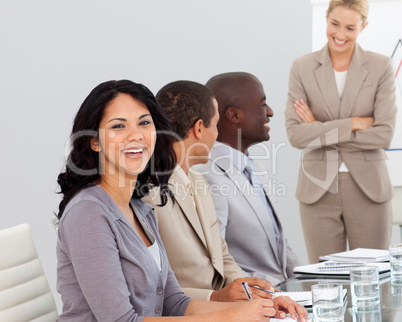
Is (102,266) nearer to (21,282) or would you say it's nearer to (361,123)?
(21,282)

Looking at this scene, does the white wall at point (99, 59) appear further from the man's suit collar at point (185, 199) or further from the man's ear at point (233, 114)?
the man's suit collar at point (185, 199)

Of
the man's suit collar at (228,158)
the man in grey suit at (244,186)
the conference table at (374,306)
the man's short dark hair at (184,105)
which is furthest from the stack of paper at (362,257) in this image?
the man's short dark hair at (184,105)

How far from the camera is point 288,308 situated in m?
1.59

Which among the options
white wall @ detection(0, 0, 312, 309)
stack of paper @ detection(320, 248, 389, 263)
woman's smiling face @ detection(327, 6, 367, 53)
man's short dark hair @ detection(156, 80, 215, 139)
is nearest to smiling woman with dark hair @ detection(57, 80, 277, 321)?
man's short dark hair @ detection(156, 80, 215, 139)

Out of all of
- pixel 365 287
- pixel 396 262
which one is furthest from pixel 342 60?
pixel 365 287

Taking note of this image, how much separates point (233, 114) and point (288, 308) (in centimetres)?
138

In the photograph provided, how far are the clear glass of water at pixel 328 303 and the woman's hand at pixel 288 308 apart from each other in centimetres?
11

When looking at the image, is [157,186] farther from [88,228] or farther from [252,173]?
[252,173]

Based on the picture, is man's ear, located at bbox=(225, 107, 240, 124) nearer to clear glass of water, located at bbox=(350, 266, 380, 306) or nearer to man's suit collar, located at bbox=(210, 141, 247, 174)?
man's suit collar, located at bbox=(210, 141, 247, 174)

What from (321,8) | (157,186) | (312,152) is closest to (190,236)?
(157,186)

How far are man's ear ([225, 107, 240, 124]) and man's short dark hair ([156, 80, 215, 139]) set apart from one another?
0.38m

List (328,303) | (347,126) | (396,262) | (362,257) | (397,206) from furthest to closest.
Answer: (397,206), (347,126), (362,257), (396,262), (328,303)

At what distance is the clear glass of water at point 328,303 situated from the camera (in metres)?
1.43

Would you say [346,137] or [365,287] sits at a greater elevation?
[346,137]
